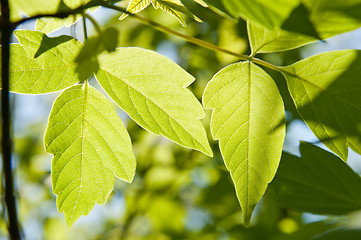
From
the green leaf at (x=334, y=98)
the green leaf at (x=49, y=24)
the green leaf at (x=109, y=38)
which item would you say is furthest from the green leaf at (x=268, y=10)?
the green leaf at (x=49, y=24)

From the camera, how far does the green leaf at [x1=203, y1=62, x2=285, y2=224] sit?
2.88ft

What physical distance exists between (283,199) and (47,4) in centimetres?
83

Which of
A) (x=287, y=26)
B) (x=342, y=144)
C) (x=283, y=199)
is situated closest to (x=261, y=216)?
(x=283, y=199)

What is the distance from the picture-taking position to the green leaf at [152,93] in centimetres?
87

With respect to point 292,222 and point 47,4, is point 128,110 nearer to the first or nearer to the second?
point 47,4

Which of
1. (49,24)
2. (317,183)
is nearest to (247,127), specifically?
(317,183)

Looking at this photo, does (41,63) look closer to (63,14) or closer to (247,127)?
(63,14)

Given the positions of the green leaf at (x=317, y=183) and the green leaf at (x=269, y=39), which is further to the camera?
the green leaf at (x=317, y=183)

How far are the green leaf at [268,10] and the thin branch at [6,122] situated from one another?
14.7 inches

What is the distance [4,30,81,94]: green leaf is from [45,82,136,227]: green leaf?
0.04 meters

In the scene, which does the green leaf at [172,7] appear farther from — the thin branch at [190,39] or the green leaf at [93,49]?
the green leaf at [93,49]

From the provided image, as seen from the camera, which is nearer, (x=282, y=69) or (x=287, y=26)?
(x=287, y=26)

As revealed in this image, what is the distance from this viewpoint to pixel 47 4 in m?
0.96

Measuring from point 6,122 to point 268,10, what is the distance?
43cm
